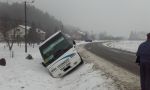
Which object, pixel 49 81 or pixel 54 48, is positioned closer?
pixel 49 81

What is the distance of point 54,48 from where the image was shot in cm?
2208

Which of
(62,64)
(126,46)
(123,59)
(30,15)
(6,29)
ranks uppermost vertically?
(62,64)

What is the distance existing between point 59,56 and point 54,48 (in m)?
0.90

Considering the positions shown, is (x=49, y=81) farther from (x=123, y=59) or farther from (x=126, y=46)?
(x=126, y=46)

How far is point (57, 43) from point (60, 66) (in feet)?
6.15

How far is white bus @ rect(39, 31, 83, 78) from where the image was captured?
831 inches

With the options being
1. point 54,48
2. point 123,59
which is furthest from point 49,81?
point 123,59

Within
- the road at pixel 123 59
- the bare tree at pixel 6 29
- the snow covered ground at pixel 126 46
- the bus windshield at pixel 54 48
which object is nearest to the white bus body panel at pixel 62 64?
the bus windshield at pixel 54 48

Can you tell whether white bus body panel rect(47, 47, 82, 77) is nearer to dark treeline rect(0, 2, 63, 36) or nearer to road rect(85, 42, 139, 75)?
road rect(85, 42, 139, 75)

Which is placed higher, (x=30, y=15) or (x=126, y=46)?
(x=126, y=46)

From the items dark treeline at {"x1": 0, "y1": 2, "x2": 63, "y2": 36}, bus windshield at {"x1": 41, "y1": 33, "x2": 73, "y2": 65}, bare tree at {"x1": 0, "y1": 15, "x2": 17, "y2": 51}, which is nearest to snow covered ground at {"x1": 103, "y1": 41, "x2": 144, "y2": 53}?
bare tree at {"x1": 0, "y1": 15, "x2": 17, "y2": 51}

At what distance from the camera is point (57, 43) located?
72.9 feet

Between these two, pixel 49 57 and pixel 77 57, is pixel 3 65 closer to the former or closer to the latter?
pixel 49 57

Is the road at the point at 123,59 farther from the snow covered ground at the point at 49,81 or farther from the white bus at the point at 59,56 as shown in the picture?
the white bus at the point at 59,56
